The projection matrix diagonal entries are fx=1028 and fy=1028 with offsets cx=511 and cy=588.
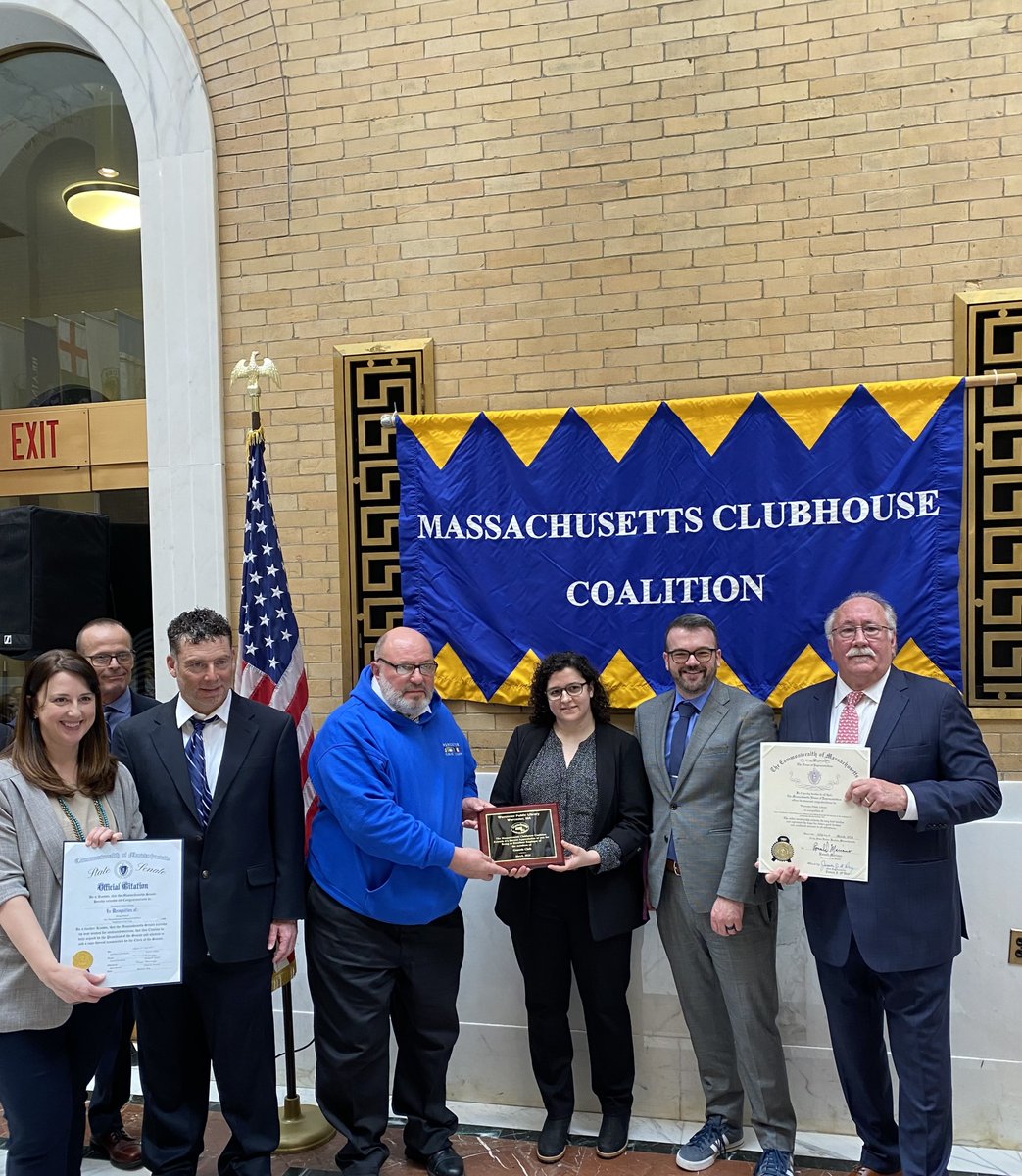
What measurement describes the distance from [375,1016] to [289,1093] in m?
0.83

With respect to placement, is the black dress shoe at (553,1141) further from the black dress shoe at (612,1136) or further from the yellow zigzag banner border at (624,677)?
the yellow zigzag banner border at (624,677)

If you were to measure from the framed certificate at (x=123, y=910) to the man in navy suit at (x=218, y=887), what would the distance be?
26 cm

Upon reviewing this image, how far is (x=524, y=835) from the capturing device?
11.9 ft

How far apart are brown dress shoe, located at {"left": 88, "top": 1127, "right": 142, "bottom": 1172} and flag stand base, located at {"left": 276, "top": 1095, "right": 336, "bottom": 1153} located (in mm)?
540

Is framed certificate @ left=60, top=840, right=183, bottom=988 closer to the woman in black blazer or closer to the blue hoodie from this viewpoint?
the blue hoodie

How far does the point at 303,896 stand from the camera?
12.0 feet

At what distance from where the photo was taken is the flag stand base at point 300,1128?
4.09m

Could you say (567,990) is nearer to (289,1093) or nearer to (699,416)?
(289,1093)

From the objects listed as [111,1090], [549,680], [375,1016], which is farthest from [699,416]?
[111,1090]

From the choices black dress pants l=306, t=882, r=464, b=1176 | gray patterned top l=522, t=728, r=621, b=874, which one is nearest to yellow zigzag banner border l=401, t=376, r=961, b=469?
gray patterned top l=522, t=728, r=621, b=874

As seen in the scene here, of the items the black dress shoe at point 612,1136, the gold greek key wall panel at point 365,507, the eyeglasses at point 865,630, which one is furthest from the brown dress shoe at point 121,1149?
the eyeglasses at point 865,630

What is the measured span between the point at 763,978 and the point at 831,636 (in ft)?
4.24

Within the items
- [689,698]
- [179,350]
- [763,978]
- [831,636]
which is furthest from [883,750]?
[179,350]

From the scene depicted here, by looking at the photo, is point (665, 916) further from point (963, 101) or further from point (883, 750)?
point (963, 101)
